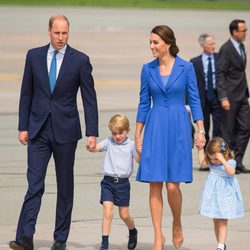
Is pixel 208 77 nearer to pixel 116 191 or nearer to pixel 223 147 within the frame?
pixel 116 191

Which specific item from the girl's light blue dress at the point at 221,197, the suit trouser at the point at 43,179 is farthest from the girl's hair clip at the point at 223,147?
the suit trouser at the point at 43,179

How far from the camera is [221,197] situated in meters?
9.13

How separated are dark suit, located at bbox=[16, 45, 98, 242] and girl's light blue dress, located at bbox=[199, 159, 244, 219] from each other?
104cm

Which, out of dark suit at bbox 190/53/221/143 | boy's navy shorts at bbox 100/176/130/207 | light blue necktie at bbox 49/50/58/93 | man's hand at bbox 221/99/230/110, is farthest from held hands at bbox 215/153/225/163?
dark suit at bbox 190/53/221/143

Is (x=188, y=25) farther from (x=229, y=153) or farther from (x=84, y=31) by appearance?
(x=229, y=153)

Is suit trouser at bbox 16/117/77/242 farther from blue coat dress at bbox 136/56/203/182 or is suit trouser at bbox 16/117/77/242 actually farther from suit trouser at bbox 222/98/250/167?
suit trouser at bbox 222/98/250/167

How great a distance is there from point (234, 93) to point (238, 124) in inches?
18.8

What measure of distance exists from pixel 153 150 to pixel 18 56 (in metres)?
28.7

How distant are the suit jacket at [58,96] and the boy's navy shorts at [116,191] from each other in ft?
1.71

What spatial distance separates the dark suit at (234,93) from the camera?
14.8 m

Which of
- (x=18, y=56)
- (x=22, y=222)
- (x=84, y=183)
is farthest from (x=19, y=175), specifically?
(x=18, y=56)

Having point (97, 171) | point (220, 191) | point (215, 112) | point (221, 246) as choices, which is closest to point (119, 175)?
point (220, 191)

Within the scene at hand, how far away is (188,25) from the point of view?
2429 inches

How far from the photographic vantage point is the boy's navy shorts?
31.8ft
